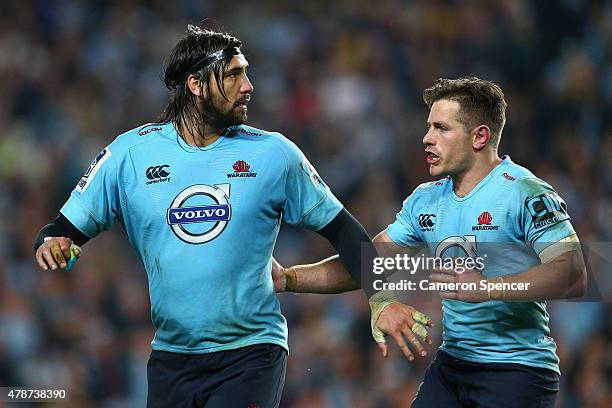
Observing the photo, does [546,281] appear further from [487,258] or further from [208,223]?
[208,223]

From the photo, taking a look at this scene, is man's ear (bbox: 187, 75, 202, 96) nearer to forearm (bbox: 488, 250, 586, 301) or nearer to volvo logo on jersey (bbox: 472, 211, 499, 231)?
volvo logo on jersey (bbox: 472, 211, 499, 231)

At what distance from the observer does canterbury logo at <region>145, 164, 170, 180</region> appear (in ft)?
15.9

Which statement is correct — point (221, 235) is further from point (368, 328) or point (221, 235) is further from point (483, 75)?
point (483, 75)

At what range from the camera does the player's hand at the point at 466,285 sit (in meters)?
4.58

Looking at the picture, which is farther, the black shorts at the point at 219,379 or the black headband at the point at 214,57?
the black headband at the point at 214,57

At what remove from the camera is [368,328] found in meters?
8.96

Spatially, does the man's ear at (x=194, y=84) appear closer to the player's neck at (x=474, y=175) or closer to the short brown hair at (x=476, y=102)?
the short brown hair at (x=476, y=102)

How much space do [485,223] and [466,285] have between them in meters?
0.42

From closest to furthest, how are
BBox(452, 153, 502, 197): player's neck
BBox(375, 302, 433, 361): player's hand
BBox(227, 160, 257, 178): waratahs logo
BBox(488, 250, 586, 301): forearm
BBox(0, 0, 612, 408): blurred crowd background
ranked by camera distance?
BBox(488, 250, 586, 301): forearm
BBox(375, 302, 433, 361): player's hand
BBox(227, 160, 257, 178): waratahs logo
BBox(452, 153, 502, 197): player's neck
BBox(0, 0, 612, 408): blurred crowd background

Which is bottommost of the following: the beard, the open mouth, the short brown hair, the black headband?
the open mouth

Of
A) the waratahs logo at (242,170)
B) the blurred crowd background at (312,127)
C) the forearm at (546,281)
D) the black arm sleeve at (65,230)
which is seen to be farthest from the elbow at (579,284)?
the blurred crowd background at (312,127)

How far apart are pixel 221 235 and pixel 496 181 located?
1.30 meters

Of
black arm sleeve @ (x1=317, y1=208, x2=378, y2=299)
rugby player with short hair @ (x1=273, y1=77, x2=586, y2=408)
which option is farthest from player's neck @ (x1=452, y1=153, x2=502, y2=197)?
black arm sleeve @ (x1=317, y1=208, x2=378, y2=299)

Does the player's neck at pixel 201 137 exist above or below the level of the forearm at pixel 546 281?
above
